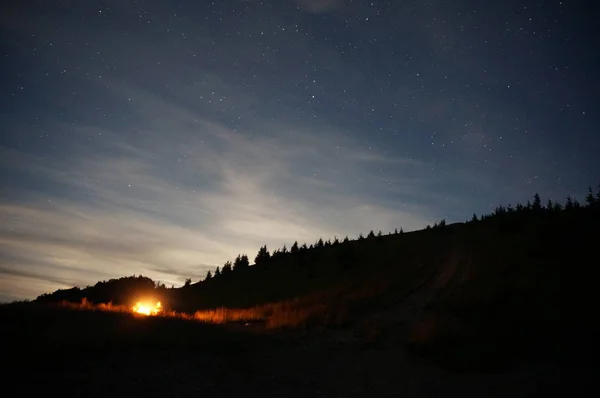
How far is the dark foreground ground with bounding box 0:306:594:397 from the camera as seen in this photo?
8891 millimetres

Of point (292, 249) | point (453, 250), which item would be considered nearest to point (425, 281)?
point (453, 250)

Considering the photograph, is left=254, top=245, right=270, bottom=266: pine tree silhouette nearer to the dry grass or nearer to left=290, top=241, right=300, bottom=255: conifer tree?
left=290, top=241, right=300, bottom=255: conifer tree

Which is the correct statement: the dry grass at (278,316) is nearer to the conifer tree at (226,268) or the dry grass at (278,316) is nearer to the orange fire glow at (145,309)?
the orange fire glow at (145,309)

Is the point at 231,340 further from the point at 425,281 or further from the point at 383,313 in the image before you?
the point at 425,281

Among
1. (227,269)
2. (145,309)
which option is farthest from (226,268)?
(145,309)

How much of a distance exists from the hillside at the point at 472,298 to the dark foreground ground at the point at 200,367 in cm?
122

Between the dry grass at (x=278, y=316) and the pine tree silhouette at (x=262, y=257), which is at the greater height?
the pine tree silhouette at (x=262, y=257)

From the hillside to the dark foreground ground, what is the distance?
1.22 meters

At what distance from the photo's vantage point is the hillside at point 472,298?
12.7 meters

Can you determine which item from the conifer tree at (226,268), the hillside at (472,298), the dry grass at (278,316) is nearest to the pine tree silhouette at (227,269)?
the conifer tree at (226,268)

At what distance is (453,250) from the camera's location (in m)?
31.0

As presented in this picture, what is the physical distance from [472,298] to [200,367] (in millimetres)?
13275

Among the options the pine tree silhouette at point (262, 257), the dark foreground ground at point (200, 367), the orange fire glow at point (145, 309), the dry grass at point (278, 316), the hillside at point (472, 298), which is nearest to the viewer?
the dark foreground ground at point (200, 367)

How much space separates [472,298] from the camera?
59.4 feet
